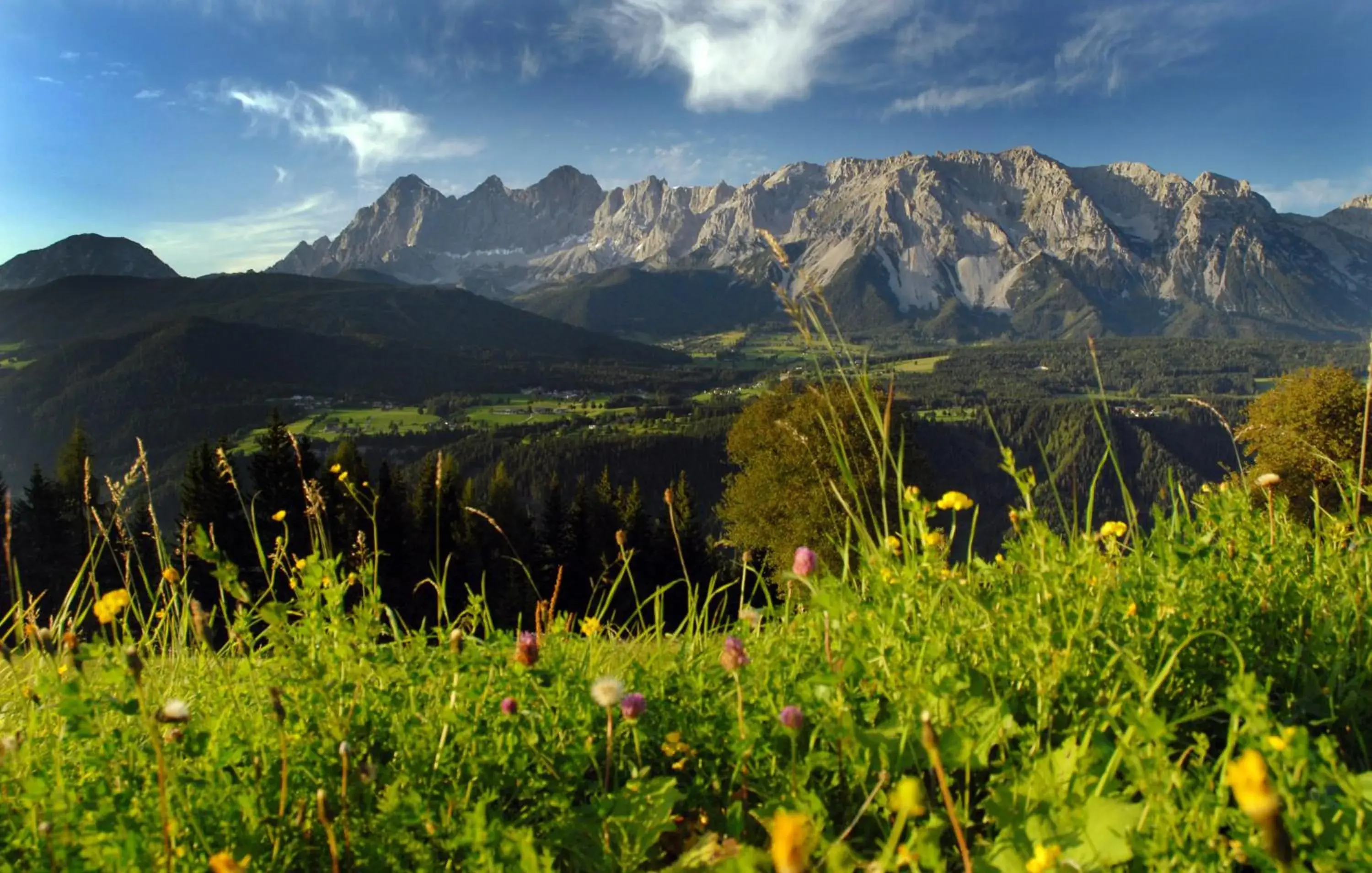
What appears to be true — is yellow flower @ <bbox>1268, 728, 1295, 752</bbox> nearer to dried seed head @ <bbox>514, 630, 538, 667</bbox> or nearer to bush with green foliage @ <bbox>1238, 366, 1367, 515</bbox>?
dried seed head @ <bbox>514, 630, 538, 667</bbox>

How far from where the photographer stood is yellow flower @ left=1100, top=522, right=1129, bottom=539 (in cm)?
288

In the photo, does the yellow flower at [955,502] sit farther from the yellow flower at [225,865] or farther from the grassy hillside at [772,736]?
the yellow flower at [225,865]

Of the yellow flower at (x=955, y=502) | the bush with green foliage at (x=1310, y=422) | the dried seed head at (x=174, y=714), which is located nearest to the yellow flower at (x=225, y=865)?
the dried seed head at (x=174, y=714)

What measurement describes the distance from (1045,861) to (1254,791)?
1.72ft

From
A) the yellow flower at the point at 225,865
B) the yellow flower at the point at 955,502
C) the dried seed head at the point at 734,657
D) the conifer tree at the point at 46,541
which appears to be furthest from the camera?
the conifer tree at the point at 46,541

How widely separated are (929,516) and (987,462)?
142m

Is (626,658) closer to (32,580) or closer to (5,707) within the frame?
(5,707)

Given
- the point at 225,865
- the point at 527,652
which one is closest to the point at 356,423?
the point at 527,652

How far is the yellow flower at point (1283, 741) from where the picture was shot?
3.87 feet

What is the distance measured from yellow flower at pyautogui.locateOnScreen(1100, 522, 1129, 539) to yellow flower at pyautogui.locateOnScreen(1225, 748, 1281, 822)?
7.50ft

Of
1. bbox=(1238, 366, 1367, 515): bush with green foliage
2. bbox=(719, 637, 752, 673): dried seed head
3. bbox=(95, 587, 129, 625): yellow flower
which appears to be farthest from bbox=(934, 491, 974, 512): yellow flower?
bbox=(1238, 366, 1367, 515): bush with green foliage

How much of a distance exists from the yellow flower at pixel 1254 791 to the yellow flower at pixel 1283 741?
544 millimetres

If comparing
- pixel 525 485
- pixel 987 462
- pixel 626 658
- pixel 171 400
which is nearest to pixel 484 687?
pixel 626 658

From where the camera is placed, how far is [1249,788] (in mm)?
716
